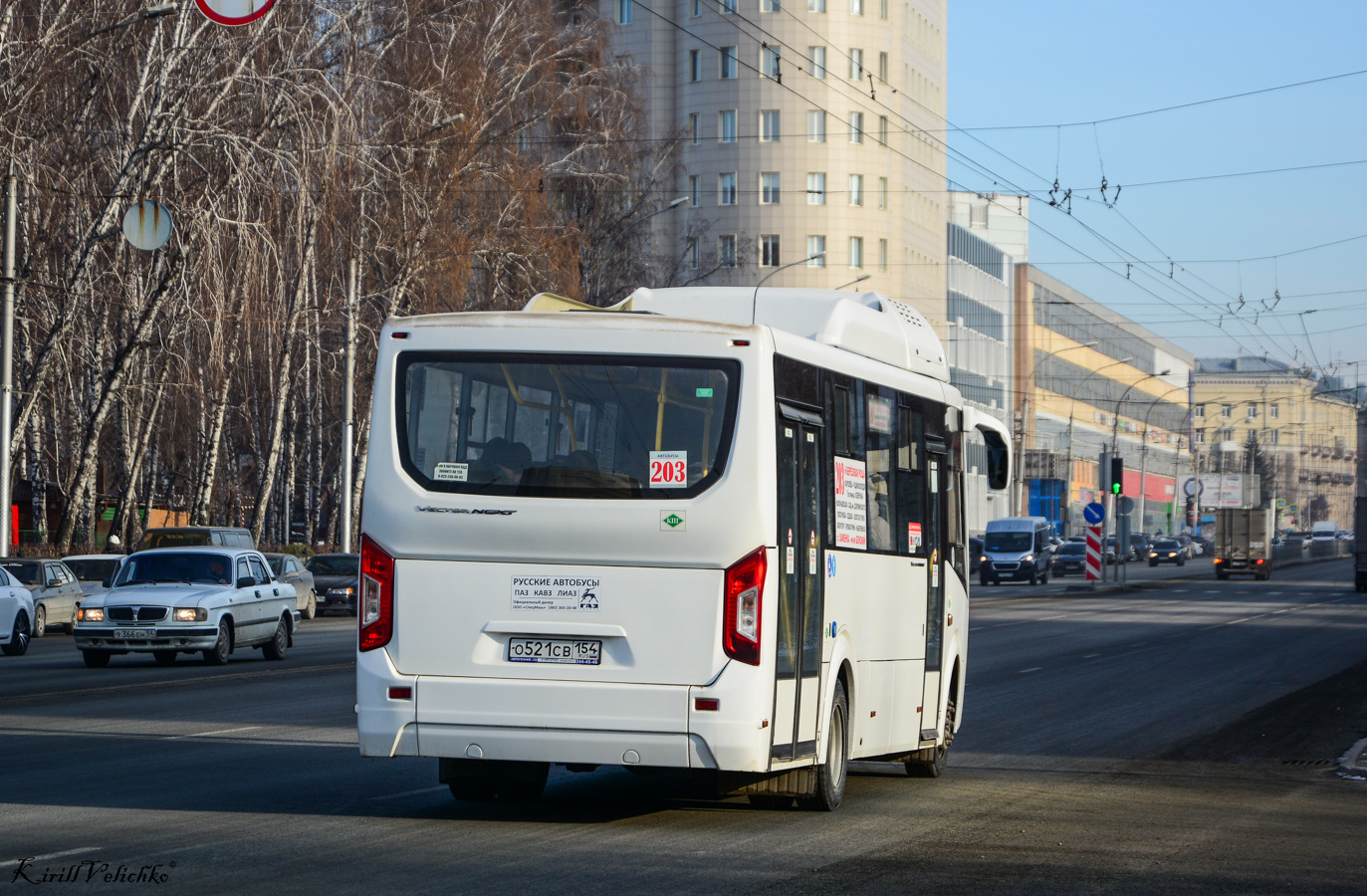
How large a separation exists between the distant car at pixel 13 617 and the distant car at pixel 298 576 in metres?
7.68

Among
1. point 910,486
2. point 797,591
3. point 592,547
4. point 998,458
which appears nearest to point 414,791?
point 592,547

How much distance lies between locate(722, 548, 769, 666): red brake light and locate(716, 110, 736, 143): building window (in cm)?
8766

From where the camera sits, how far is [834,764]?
11.1m

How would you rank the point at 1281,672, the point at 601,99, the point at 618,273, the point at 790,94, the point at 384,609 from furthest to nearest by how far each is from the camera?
the point at 790,94 → the point at 618,273 → the point at 601,99 → the point at 1281,672 → the point at 384,609

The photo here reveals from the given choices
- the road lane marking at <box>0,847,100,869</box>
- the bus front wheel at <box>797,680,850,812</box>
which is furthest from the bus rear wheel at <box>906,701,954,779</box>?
the road lane marking at <box>0,847,100,869</box>

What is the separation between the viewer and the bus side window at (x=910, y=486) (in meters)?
12.4

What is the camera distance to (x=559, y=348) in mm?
10211

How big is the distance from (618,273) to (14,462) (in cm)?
2208

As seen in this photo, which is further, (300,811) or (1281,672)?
(1281,672)

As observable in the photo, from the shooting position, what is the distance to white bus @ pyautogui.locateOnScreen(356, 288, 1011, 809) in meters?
9.77

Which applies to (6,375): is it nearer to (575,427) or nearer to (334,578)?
(334,578)

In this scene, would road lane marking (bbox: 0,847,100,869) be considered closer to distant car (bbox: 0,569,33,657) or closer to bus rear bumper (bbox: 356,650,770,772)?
bus rear bumper (bbox: 356,650,770,772)

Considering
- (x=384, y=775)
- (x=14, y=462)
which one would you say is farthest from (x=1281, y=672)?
(x=14, y=462)

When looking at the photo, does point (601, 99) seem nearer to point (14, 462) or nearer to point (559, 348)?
point (14, 462)
